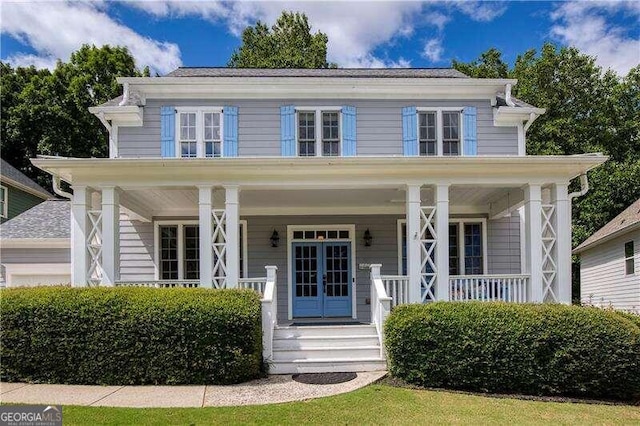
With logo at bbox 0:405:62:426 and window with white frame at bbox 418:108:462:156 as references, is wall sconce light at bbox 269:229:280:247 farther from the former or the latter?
logo at bbox 0:405:62:426

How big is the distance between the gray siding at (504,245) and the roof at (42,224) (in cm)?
1090

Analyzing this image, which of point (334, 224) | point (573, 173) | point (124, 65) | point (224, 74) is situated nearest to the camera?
point (573, 173)

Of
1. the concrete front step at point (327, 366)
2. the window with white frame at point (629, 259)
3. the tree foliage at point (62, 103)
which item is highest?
the tree foliage at point (62, 103)

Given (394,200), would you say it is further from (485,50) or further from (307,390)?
(485,50)

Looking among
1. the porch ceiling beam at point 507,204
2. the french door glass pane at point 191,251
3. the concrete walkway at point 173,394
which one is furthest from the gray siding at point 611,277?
the french door glass pane at point 191,251

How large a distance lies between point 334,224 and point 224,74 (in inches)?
203

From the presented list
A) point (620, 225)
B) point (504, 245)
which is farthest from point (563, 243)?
point (620, 225)

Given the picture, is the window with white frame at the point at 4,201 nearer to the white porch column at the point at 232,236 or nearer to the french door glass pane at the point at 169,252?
the french door glass pane at the point at 169,252

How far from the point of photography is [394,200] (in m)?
11.4

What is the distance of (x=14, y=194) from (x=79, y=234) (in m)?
13.0

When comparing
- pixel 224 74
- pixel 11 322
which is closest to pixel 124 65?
pixel 224 74

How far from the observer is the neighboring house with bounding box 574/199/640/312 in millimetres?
14562

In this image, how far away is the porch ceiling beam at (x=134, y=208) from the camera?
33.1 feet

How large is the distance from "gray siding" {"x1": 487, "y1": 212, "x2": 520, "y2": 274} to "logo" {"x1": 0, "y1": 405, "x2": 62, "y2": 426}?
9.67 meters
